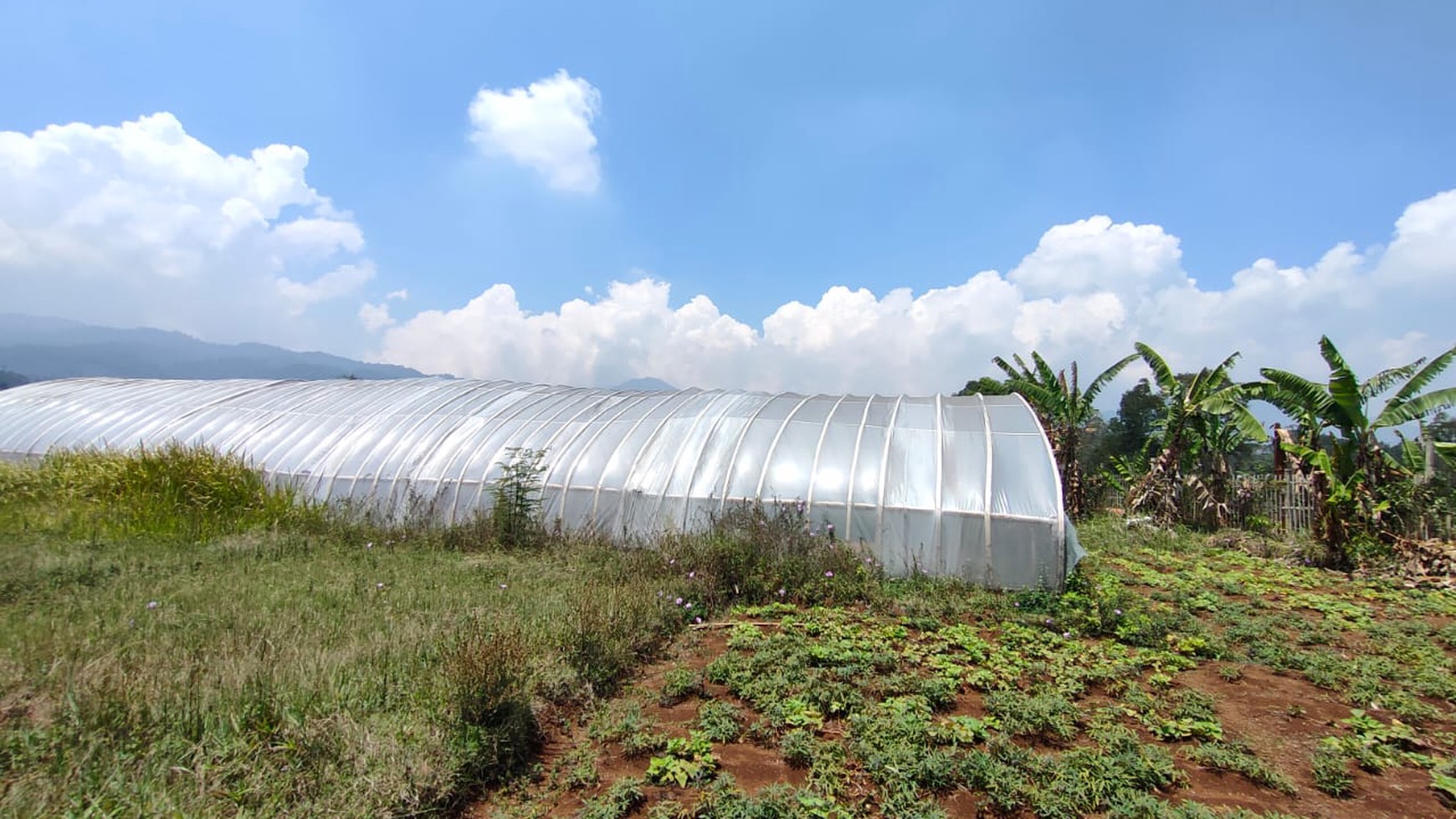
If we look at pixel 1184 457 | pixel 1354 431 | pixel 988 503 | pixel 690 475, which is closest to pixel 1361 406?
pixel 1354 431

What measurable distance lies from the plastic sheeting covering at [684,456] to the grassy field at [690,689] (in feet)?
2.64

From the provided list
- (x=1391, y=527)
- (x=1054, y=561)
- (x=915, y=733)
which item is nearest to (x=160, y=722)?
(x=915, y=733)

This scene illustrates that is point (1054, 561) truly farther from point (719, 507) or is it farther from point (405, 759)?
point (405, 759)

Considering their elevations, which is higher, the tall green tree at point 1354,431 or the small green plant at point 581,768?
the tall green tree at point 1354,431

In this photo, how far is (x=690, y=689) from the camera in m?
4.92

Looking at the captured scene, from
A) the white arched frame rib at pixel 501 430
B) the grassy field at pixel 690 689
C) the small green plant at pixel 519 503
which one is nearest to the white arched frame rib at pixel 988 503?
the grassy field at pixel 690 689

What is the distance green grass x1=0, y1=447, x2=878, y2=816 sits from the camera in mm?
3246

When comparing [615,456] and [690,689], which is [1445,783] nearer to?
[690,689]

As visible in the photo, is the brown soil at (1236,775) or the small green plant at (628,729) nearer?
the brown soil at (1236,775)

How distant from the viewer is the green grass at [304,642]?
3.25 metres

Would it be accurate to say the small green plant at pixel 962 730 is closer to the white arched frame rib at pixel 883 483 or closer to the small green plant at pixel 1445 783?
the small green plant at pixel 1445 783

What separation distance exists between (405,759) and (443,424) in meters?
10.5

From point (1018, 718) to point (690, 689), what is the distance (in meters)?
2.37

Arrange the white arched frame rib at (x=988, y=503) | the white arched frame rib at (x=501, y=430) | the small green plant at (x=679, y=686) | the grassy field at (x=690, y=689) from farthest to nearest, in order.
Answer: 1. the white arched frame rib at (x=501, y=430)
2. the white arched frame rib at (x=988, y=503)
3. the small green plant at (x=679, y=686)
4. the grassy field at (x=690, y=689)
